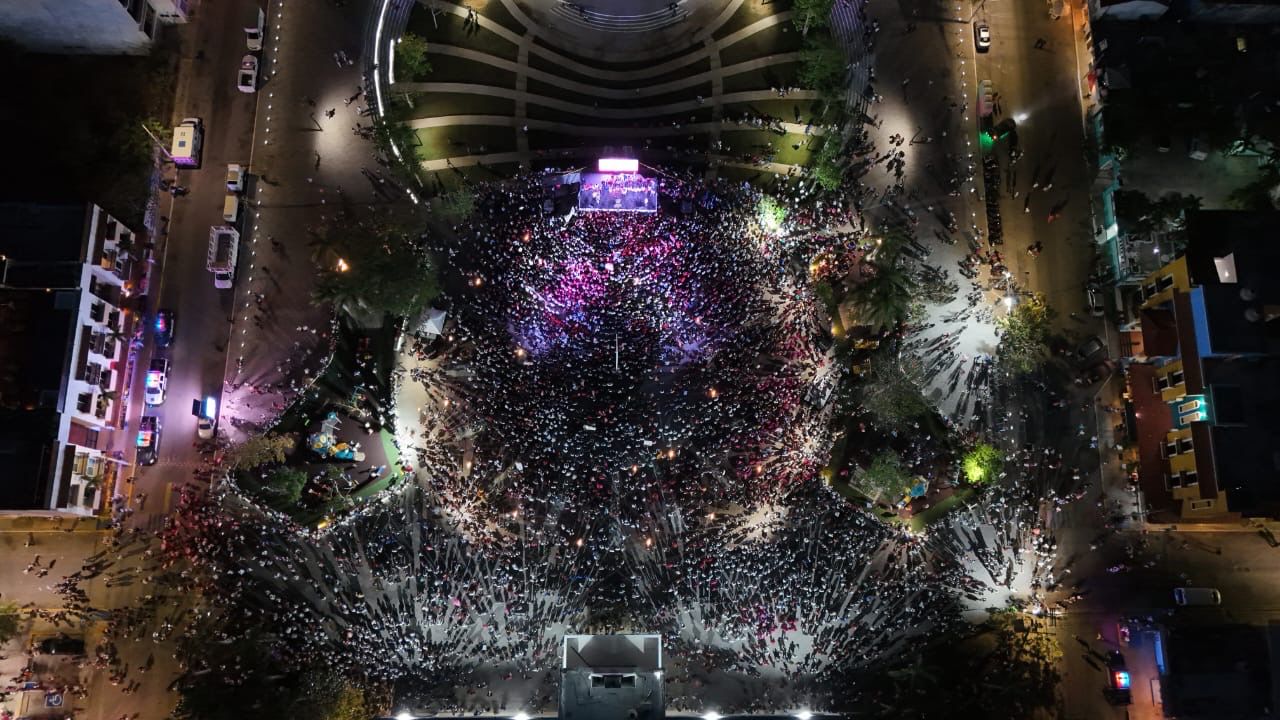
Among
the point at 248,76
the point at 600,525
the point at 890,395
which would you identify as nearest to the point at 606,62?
the point at 248,76

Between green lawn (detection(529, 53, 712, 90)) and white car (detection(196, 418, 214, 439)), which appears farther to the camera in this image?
green lawn (detection(529, 53, 712, 90))

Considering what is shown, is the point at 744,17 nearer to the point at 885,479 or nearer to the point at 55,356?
the point at 885,479

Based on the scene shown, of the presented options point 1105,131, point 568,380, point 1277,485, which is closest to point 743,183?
point 568,380

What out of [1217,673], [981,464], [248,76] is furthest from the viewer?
[248,76]

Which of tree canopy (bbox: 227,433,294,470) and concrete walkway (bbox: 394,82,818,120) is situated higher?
concrete walkway (bbox: 394,82,818,120)

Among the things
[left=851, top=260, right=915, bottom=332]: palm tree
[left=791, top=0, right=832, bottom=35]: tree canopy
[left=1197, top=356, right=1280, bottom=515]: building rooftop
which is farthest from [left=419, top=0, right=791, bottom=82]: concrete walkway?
[left=1197, top=356, right=1280, bottom=515]: building rooftop

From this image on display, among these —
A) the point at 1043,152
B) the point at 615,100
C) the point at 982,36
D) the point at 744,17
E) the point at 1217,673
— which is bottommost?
the point at 1217,673

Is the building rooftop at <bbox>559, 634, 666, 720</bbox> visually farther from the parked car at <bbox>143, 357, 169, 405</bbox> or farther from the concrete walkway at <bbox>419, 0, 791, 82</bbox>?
the concrete walkway at <bbox>419, 0, 791, 82</bbox>
